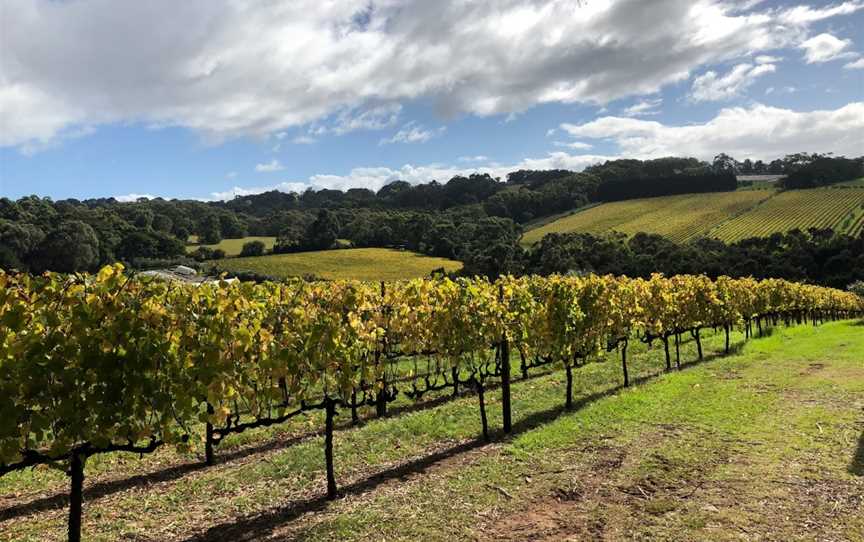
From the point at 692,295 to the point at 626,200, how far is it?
126 metres

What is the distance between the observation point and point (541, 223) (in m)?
136

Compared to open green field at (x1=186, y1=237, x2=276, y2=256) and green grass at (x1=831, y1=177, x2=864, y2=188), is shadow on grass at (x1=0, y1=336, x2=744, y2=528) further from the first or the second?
green grass at (x1=831, y1=177, x2=864, y2=188)

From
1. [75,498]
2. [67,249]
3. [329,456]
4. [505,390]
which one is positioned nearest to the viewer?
[75,498]

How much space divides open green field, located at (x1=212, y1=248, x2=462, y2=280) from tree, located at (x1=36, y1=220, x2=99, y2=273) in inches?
656

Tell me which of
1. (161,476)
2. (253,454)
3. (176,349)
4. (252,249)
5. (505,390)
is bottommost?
(253,454)

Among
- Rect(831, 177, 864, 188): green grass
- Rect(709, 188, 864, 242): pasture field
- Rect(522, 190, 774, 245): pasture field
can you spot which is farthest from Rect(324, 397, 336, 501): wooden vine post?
Rect(831, 177, 864, 188): green grass

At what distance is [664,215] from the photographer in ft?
383

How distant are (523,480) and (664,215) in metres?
119

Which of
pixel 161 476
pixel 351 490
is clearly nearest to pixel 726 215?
pixel 351 490

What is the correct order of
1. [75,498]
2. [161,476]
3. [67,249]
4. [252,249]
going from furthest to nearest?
1. [252,249]
2. [67,249]
3. [161,476]
4. [75,498]

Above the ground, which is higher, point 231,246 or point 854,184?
point 854,184

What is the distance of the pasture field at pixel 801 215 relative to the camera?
307 feet

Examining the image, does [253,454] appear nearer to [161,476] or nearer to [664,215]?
[161,476]

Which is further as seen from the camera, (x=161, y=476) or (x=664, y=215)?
(x=664, y=215)
